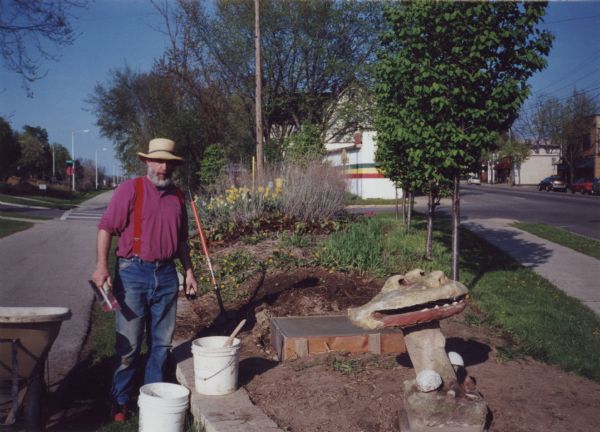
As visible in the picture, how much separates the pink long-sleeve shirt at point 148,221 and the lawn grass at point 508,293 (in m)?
2.94

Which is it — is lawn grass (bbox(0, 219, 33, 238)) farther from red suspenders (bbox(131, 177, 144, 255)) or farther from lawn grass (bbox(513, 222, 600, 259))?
lawn grass (bbox(513, 222, 600, 259))

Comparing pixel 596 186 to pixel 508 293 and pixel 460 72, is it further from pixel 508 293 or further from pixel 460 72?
pixel 460 72

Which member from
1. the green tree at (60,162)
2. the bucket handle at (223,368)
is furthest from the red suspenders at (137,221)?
the green tree at (60,162)

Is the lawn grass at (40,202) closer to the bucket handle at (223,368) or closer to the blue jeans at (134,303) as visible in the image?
the blue jeans at (134,303)

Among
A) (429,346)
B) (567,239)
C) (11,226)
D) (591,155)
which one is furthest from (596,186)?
(429,346)

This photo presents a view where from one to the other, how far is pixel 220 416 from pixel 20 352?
134 cm

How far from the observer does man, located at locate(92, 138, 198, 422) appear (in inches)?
179

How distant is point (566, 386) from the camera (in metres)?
4.40

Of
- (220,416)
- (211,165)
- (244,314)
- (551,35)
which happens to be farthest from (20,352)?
(211,165)

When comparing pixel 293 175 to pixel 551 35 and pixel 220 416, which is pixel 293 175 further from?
pixel 220 416

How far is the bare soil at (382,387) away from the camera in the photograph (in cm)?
382

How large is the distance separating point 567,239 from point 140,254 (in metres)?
12.2

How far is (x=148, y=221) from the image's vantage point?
4.58 m

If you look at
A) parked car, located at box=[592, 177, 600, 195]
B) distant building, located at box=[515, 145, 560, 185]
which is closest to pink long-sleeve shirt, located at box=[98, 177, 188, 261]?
parked car, located at box=[592, 177, 600, 195]
